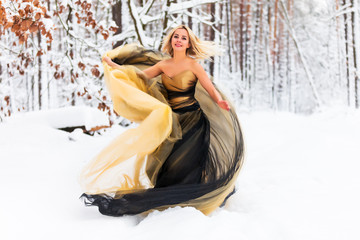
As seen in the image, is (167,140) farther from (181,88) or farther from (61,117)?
(61,117)

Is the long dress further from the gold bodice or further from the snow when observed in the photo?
the snow

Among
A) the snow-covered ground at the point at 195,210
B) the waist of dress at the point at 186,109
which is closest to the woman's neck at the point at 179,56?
the waist of dress at the point at 186,109

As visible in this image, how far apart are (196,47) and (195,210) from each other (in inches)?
61.9

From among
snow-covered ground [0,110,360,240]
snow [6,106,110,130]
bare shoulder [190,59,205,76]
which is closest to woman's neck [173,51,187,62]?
bare shoulder [190,59,205,76]

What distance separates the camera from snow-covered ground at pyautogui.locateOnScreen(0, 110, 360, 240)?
2.54 metres

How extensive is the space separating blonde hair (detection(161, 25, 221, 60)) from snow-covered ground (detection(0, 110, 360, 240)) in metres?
1.52

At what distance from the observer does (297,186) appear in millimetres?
3961

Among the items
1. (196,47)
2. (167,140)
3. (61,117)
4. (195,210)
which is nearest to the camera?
(195,210)

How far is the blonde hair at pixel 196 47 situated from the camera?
3156mm

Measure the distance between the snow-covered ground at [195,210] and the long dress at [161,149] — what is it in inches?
7.2

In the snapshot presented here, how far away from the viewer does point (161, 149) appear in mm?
3119

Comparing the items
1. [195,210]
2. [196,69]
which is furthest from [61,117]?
[195,210]

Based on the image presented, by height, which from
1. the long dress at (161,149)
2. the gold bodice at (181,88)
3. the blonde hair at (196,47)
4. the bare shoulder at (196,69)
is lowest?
the long dress at (161,149)

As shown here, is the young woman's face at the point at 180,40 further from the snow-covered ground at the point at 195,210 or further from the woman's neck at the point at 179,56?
the snow-covered ground at the point at 195,210
